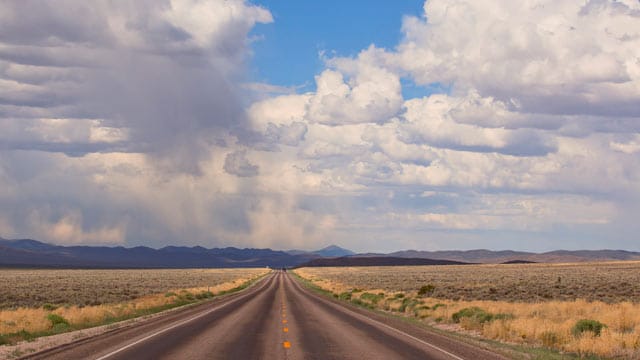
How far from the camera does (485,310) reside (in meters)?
32.5

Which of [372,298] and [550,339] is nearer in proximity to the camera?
[550,339]

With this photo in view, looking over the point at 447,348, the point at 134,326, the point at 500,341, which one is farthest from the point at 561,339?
the point at 134,326

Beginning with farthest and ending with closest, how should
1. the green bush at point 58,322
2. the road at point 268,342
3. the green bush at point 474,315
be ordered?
the green bush at point 474,315
the green bush at point 58,322
the road at point 268,342

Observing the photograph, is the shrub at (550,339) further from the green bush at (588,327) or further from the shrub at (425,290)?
the shrub at (425,290)

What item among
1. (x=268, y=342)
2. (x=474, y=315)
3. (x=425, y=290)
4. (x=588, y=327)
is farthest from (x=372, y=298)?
(x=268, y=342)

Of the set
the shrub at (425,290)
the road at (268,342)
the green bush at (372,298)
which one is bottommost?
the road at (268,342)

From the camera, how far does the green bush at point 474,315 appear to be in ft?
95.5

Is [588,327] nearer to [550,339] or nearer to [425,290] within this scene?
[550,339]

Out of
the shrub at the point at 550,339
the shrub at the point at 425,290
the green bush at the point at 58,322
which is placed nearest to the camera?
the shrub at the point at 550,339

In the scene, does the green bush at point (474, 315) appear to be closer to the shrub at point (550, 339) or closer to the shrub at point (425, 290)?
the shrub at point (550, 339)

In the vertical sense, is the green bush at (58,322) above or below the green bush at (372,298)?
below

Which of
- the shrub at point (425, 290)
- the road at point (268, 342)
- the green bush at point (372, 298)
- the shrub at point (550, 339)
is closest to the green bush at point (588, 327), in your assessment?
the shrub at point (550, 339)

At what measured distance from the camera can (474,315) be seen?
3047 cm

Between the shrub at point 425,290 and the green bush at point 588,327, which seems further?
the shrub at point 425,290
